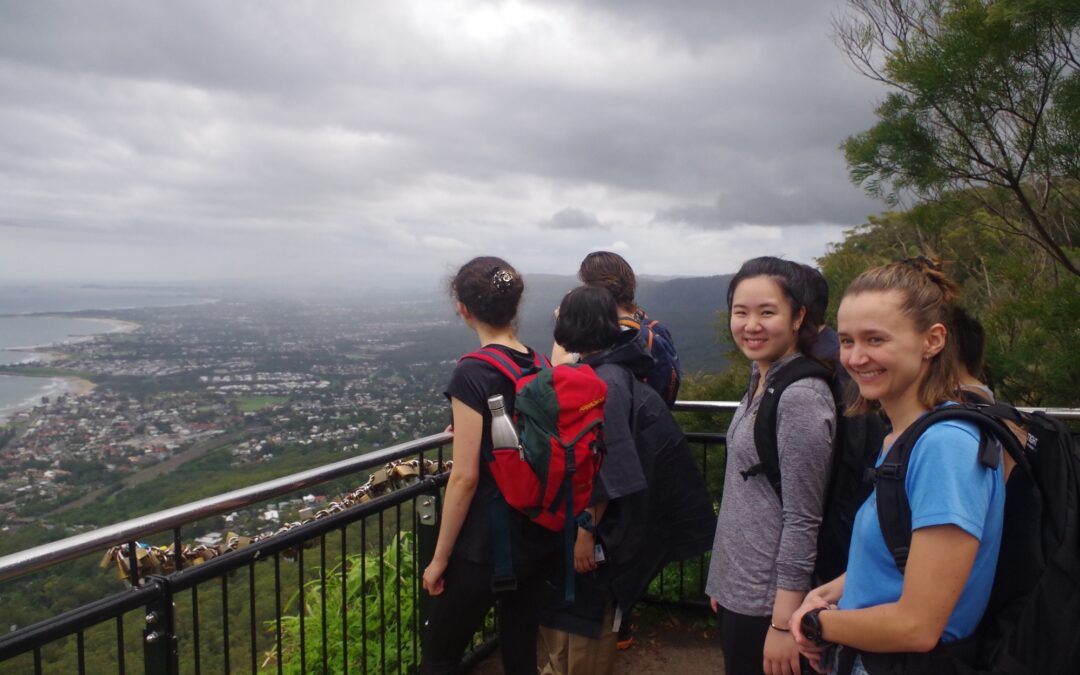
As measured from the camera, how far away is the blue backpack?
314cm

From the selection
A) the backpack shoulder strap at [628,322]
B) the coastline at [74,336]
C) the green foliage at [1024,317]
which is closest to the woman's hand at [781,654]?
the backpack shoulder strap at [628,322]

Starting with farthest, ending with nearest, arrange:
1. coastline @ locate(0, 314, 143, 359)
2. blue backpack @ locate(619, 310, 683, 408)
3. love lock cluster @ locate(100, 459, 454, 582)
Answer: coastline @ locate(0, 314, 143, 359), blue backpack @ locate(619, 310, 683, 408), love lock cluster @ locate(100, 459, 454, 582)

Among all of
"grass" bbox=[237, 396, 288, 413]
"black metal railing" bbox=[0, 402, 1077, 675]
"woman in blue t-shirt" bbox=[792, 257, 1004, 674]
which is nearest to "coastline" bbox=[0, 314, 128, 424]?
"grass" bbox=[237, 396, 288, 413]

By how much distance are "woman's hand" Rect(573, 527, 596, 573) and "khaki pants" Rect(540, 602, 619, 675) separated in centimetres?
24

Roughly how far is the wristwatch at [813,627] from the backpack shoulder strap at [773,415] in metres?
0.36

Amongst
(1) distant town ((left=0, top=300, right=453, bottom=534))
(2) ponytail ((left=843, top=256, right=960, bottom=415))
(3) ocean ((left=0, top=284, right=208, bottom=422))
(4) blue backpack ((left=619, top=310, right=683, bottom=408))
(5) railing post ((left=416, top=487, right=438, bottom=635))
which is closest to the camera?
(2) ponytail ((left=843, top=256, right=960, bottom=415))

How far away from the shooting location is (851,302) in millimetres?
1561

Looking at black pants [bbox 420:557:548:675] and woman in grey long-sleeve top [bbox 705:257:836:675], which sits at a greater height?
woman in grey long-sleeve top [bbox 705:257:836:675]

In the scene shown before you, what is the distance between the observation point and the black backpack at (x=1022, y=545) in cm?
124

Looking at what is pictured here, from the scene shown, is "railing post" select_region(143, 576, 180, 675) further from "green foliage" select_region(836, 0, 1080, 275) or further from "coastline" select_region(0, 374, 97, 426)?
"coastline" select_region(0, 374, 97, 426)

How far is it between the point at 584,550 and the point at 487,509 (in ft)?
1.26

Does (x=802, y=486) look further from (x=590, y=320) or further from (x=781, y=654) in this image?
(x=590, y=320)

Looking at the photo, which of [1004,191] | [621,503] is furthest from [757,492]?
[1004,191]

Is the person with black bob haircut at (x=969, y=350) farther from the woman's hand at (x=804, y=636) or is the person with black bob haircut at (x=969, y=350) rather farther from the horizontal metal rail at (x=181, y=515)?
the horizontal metal rail at (x=181, y=515)
